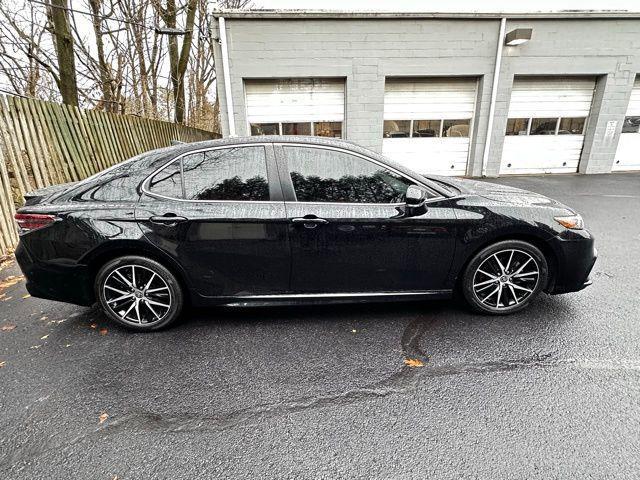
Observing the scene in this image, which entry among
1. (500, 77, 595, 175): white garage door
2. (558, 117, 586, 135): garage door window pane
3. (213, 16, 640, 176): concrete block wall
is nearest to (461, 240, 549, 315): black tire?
(213, 16, 640, 176): concrete block wall

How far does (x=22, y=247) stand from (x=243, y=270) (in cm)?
182

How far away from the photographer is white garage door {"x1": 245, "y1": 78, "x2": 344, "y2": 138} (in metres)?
9.94

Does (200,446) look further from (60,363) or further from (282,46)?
(282,46)

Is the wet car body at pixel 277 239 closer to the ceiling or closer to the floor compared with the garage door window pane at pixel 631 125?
closer to the floor

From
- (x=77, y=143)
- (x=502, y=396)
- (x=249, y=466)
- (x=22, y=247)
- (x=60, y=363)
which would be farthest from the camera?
(x=77, y=143)

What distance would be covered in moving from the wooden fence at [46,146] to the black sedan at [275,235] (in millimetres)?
2650

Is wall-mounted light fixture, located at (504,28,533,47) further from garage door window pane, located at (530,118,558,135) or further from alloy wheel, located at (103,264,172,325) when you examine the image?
alloy wheel, located at (103,264,172,325)

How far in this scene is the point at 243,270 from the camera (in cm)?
270

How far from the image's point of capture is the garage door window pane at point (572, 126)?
10.8 metres

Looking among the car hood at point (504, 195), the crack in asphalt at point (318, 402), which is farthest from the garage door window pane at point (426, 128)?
the crack in asphalt at point (318, 402)

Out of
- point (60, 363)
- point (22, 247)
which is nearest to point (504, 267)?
point (60, 363)

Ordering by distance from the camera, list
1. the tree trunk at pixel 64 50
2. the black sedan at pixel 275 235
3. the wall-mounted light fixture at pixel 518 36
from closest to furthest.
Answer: the black sedan at pixel 275 235, the tree trunk at pixel 64 50, the wall-mounted light fixture at pixel 518 36

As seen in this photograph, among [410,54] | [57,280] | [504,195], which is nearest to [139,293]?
[57,280]

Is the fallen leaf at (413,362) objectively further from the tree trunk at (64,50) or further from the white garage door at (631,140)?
the white garage door at (631,140)
